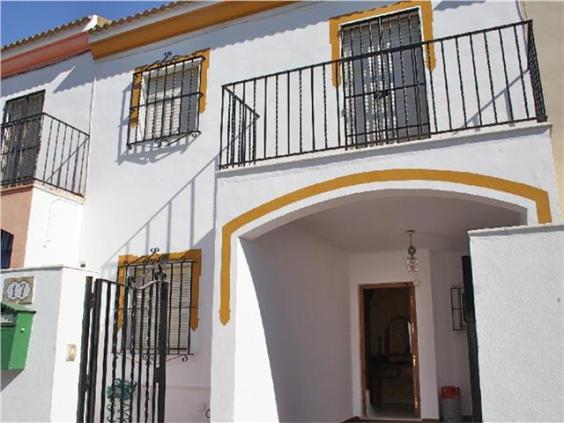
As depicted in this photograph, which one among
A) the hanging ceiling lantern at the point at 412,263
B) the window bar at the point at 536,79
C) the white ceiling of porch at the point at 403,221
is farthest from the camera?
the hanging ceiling lantern at the point at 412,263

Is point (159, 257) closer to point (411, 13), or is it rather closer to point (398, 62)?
point (398, 62)

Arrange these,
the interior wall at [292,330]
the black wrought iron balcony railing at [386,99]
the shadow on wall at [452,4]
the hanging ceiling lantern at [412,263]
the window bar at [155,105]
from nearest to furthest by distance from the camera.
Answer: the interior wall at [292,330]
the black wrought iron balcony railing at [386,99]
the shadow on wall at [452,4]
the window bar at [155,105]
the hanging ceiling lantern at [412,263]

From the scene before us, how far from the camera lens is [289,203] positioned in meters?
6.42

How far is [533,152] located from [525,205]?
55 cm

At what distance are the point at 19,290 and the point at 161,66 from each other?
557 centimetres

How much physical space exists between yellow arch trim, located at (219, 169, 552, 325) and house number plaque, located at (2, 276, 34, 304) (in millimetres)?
2132

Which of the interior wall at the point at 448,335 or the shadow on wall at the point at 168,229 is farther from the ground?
the shadow on wall at the point at 168,229

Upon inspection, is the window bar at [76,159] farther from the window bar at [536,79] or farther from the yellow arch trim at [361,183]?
the window bar at [536,79]

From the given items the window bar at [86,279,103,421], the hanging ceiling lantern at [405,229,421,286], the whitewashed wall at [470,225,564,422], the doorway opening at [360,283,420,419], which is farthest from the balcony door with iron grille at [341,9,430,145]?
the doorway opening at [360,283,420,419]

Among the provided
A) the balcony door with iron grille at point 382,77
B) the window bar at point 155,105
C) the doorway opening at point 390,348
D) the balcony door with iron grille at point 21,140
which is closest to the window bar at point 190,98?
the window bar at point 155,105

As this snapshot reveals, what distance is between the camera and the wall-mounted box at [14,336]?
15.9 ft

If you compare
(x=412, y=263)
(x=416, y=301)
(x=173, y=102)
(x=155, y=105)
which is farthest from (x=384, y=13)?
(x=416, y=301)

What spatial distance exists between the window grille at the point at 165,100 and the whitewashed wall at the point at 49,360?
4.46 metres

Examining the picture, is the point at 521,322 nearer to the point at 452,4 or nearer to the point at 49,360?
the point at 49,360
